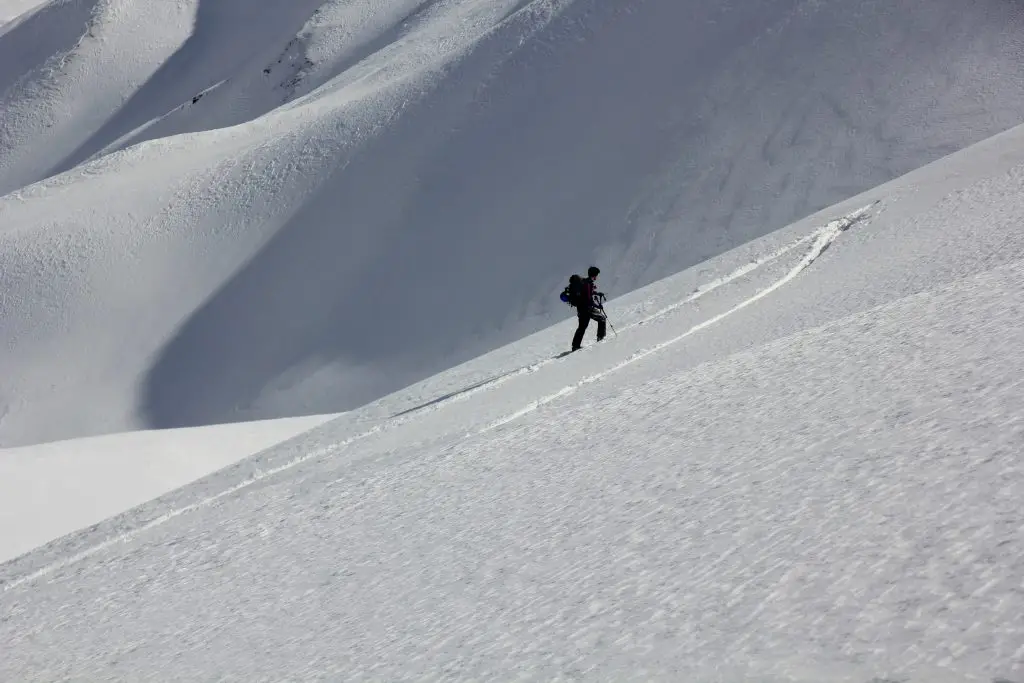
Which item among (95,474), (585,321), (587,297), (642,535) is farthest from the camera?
(95,474)

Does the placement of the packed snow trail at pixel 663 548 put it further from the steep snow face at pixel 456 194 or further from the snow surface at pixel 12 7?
the snow surface at pixel 12 7

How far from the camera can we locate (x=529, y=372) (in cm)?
1473

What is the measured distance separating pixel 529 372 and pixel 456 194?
2663cm

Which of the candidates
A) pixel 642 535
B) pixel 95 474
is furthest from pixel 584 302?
pixel 642 535

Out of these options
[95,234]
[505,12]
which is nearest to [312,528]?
[95,234]

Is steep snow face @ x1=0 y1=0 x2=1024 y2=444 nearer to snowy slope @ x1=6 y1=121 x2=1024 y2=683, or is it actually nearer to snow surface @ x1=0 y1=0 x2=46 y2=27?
snowy slope @ x1=6 y1=121 x2=1024 y2=683

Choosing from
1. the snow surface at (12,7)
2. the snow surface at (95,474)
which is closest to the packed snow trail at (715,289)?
the snow surface at (95,474)

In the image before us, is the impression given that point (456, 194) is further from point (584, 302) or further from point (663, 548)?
point (663, 548)

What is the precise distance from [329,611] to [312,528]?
217cm

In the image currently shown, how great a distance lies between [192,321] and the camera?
131 ft

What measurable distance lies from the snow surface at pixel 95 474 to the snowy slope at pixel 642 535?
4.28m

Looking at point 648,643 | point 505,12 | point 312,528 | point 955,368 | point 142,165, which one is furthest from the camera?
point 505,12

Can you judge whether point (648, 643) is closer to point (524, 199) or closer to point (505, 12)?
point (524, 199)

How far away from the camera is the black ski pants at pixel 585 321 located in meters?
15.5
